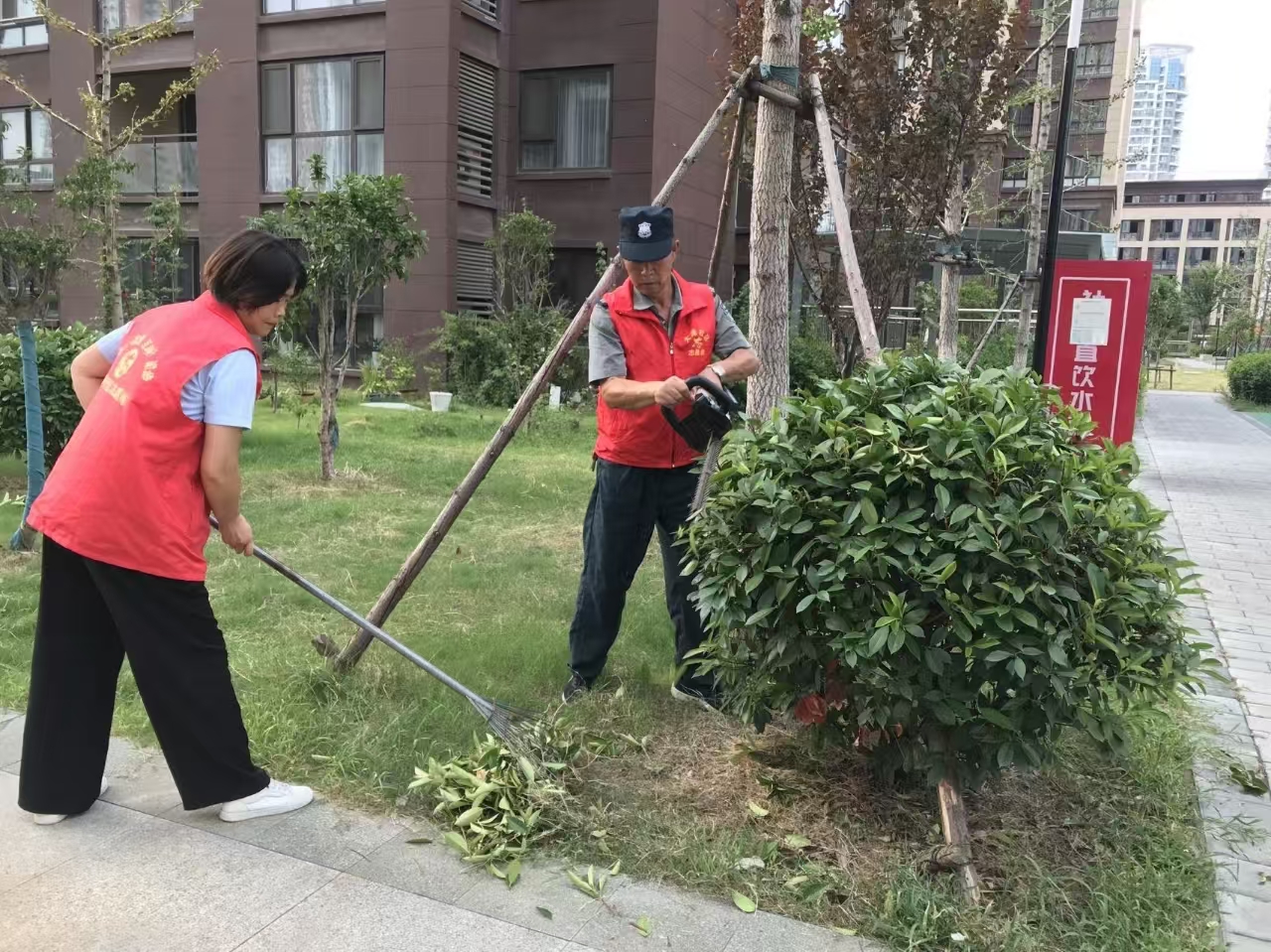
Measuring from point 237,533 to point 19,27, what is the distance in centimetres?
2261

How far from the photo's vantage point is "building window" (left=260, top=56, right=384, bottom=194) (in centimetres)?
1711

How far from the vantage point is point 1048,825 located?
10.6 feet

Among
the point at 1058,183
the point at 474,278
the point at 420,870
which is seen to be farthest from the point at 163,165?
the point at 420,870

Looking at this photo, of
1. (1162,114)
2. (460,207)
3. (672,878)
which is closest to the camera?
(672,878)

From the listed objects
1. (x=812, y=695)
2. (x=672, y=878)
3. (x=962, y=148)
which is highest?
(x=962, y=148)

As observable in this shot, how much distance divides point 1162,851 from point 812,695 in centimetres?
117

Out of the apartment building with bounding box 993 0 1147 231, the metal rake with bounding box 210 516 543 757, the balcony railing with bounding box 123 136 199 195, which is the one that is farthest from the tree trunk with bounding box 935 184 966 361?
the balcony railing with bounding box 123 136 199 195

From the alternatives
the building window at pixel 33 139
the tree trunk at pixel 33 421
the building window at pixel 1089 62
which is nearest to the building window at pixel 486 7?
the building window at pixel 33 139

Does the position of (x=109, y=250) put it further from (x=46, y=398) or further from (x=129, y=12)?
(x=129, y=12)

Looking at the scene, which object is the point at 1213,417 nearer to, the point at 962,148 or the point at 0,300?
the point at 962,148

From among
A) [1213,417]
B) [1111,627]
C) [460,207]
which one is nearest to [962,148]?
[1111,627]

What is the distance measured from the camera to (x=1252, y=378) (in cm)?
2333

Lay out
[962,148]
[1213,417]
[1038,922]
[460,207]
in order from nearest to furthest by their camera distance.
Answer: [1038,922] < [962,148] < [460,207] < [1213,417]

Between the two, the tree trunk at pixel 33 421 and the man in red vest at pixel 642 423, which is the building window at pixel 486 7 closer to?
the tree trunk at pixel 33 421
